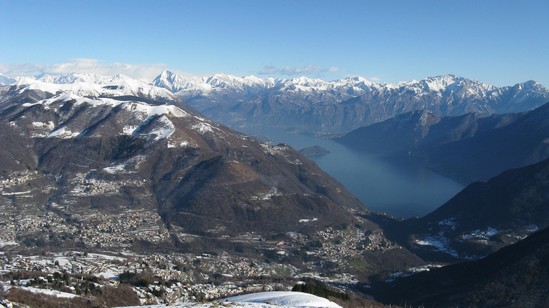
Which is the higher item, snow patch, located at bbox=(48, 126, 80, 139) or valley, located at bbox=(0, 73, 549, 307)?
snow patch, located at bbox=(48, 126, 80, 139)

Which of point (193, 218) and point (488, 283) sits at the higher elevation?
point (488, 283)

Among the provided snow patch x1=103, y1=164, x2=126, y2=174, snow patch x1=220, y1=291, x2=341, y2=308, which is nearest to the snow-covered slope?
snow patch x1=220, y1=291, x2=341, y2=308

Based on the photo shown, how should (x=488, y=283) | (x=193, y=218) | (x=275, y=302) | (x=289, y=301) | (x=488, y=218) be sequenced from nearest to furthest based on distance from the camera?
(x=275, y=302) → (x=289, y=301) → (x=488, y=283) → (x=193, y=218) → (x=488, y=218)

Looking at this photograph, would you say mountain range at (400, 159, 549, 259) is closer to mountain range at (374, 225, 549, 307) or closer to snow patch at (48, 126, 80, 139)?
mountain range at (374, 225, 549, 307)

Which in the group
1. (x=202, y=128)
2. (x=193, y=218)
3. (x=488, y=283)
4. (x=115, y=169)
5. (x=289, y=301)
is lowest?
(x=193, y=218)

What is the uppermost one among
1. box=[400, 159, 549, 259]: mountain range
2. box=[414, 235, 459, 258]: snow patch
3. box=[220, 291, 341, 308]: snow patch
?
box=[220, 291, 341, 308]: snow patch

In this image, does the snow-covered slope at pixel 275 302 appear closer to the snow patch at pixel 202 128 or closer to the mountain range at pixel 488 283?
the mountain range at pixel 488 283

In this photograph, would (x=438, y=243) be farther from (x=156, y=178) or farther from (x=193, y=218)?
(x=156, y=178)

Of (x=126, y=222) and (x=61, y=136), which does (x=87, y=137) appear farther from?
(x=126, y=222)

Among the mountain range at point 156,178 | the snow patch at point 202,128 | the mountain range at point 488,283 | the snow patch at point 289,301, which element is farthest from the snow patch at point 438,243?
the snow patch at point 202,128

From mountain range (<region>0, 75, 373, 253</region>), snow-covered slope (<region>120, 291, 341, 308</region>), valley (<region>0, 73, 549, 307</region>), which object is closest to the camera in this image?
snow-covered slope (<region>120, 291, 341, 308</region>)

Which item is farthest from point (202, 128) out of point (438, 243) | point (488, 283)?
point (488, 283)

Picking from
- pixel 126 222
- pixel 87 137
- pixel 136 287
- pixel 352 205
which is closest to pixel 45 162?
pixel 87 137
